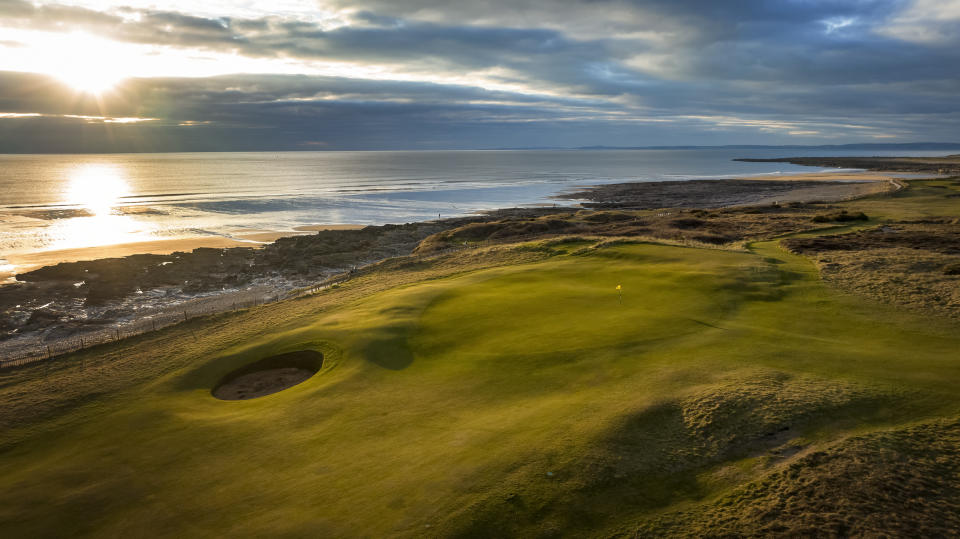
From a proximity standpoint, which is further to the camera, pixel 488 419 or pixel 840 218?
pixel 840 218

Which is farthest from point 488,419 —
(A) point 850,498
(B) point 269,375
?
(B) point 269,375

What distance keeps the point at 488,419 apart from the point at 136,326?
31.6 m

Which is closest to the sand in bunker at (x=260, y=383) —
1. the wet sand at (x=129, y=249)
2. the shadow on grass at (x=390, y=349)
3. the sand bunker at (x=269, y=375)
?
the sand bunker at (x=269, y=375)

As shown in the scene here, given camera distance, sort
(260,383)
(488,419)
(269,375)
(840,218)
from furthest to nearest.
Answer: (840,218), (269,375), (260,383), (488,419)

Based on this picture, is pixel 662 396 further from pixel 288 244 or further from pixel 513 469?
pixel 288 244

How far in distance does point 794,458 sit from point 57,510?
15.2 meters

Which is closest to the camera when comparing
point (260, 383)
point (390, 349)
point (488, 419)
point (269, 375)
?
point (488, 419)

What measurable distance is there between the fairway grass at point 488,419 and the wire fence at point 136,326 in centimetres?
957

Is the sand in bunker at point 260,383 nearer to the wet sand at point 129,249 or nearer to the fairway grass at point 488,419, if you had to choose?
the fairway grass at point 488,419

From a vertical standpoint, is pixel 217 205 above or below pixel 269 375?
above

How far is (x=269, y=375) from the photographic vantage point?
19531 mm

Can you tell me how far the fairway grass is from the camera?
33.5 ft

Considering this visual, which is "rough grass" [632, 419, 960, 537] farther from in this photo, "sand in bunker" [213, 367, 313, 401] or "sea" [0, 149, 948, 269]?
"sea" [0, 149, 948, 269]

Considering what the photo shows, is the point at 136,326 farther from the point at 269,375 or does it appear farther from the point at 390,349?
the point at 390,349
